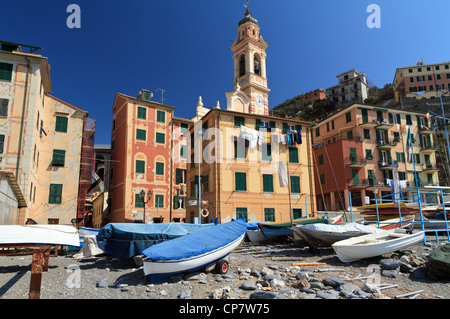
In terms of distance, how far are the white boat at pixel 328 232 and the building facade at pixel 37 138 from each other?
1579 centimetres

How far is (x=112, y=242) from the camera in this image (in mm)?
11977

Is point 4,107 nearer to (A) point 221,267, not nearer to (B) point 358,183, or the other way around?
(A) point 221,267

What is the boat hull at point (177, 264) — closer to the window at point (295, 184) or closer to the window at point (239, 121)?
the window at point (239, 121)

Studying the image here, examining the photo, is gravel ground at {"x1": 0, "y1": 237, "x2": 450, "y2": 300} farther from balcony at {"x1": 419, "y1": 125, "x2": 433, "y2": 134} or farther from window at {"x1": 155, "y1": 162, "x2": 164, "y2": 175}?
balcony at {"x1": 419, "y1": 125, "x2": 433, "y2": 134}

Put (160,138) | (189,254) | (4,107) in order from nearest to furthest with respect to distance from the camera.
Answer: (189,254) → (4,107) → (160,138)

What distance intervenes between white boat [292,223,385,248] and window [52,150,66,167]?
24023mm

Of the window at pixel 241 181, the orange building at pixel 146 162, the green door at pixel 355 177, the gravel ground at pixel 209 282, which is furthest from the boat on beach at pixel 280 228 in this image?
the green door at pixel 355 177

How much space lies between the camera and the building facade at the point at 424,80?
67.2 m

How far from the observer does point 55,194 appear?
2791 cm

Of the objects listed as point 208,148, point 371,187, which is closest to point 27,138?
point 208,148

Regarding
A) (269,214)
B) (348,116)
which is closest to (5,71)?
(269,214)

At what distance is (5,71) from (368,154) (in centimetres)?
3904
